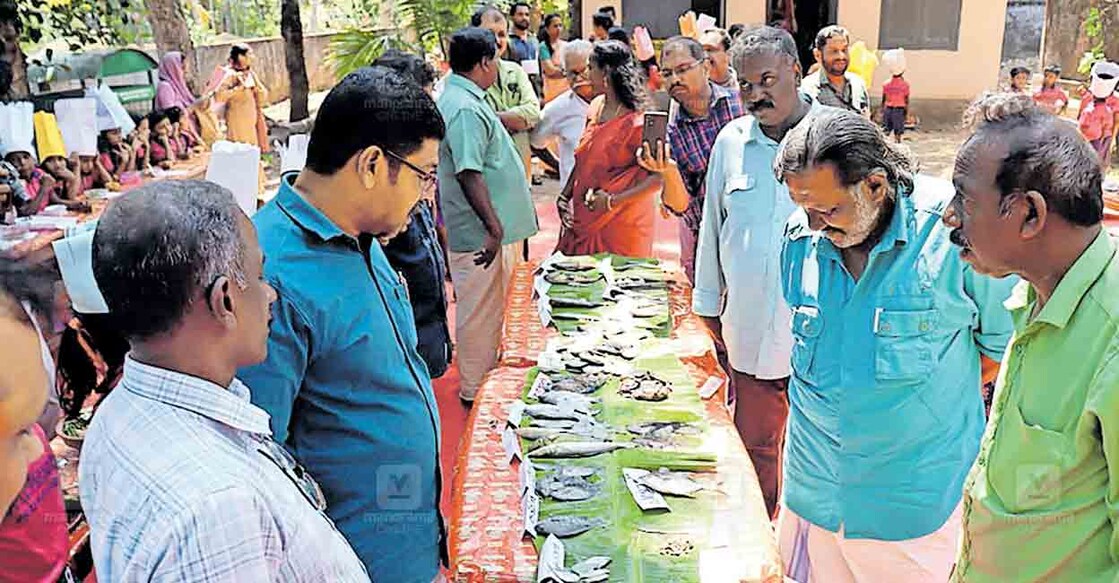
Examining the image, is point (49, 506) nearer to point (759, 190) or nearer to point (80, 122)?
point (759, 190)

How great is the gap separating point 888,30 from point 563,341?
10.6 m

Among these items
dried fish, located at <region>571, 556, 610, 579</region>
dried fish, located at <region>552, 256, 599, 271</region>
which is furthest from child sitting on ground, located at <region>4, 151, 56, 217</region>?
dried fish, located at <region>571, 556, 610, 579</region>

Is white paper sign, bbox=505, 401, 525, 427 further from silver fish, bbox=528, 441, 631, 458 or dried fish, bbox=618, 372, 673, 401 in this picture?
dried fish, bbox=618, 372, 673, 401

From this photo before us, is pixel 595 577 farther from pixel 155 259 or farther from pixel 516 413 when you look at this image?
pixel 155 259

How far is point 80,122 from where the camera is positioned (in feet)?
19.4

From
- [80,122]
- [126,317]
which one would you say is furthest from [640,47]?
[126,317]

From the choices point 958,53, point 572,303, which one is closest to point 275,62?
point 958,53

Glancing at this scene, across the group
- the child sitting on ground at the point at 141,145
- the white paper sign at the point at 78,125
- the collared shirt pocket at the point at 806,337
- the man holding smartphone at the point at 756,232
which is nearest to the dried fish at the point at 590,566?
the collared shirt pocket at the point at 806,337

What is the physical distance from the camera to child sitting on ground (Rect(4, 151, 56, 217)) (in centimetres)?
533

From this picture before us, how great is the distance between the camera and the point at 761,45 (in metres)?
2.63

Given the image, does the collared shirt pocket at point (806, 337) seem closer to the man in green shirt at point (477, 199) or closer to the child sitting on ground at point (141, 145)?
the man in green shirt at point (477, 199)

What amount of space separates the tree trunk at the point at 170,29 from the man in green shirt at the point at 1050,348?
9.30m

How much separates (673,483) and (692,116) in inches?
82.7

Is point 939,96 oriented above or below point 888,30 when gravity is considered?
below
